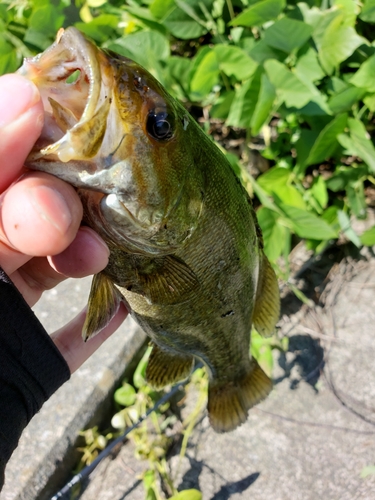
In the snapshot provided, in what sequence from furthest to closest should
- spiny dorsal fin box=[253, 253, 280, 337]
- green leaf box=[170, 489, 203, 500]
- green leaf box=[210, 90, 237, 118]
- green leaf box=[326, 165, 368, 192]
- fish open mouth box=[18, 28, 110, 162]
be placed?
green leaf box=[326, 165, 368, 192] < green leaf box=[210, 90, 237, 118] < green leaf box=[170, 489, 203, 500] < spiny dorsal fin box=[253, 253, 280, 337] < fish open mouth box=[18, 28, 110, 162]

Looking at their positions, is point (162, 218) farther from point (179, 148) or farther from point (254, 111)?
point (254, 111)

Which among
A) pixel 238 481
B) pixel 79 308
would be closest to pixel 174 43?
pixel 79 308

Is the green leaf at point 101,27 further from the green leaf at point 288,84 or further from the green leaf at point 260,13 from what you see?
the green leaf at point 288,84

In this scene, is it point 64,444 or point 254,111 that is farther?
point 254,111

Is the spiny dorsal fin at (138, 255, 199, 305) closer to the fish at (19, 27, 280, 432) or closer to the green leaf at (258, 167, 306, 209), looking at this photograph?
the fish at (19, 27, 280, 432)

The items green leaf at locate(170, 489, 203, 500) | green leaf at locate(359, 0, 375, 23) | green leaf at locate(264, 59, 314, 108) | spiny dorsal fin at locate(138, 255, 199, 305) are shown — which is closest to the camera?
spiny dorsal fin at locate(138, 255, 199, 305)

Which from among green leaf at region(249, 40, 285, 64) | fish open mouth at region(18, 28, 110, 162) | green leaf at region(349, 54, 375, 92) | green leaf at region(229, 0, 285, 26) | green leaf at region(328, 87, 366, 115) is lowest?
green leaf at region(328, 87, 366, 115)

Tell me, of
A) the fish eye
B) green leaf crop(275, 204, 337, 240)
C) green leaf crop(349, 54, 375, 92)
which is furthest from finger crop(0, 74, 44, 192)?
green leaf crop(349, 54, 375, 92)
